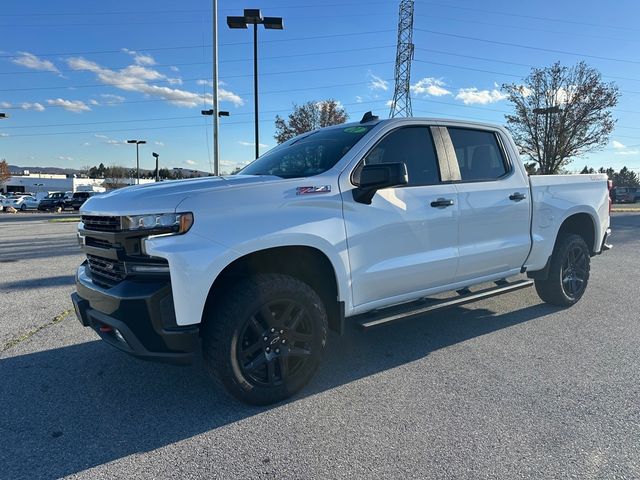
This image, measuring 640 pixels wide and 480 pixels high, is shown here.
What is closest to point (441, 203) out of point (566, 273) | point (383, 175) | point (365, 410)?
point (383, 175)

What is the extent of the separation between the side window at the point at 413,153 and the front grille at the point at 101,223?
6.57 ft

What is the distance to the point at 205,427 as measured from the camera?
298 centimetres

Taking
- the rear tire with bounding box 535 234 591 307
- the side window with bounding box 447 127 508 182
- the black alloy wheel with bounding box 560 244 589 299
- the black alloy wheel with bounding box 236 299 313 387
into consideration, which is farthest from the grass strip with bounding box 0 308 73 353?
the black alloy wheel with bounding box 560 244 589 299

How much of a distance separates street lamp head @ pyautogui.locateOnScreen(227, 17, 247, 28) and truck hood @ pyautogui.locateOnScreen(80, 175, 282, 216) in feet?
55.8

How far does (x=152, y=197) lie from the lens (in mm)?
2916

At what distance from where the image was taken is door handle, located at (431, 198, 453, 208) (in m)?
3.98

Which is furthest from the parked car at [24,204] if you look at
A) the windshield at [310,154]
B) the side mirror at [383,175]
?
the side mirror at [383,175]

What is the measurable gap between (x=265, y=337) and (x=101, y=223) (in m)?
1.34

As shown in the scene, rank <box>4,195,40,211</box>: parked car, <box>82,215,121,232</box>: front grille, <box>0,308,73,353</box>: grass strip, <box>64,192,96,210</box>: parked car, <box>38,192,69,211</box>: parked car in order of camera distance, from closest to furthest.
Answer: <box>82,215,121,232</box>: front grille < <box>0,308,73,353</box>: grass strip < <box>38,192,69,211</box>: parked car < <box>64,192,96,210</box>: parked car < <box>4,195,40,211</box>: parked car

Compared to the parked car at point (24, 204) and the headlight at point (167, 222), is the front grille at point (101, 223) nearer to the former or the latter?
the headlight at point (167, 222)

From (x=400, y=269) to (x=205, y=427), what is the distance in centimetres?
187

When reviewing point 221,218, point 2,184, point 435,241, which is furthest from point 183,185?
point 2,184

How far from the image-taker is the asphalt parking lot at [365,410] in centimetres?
256

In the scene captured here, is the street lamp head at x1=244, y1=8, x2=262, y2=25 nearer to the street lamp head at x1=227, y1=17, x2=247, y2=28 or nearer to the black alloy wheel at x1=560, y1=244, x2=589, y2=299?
the street lamp head at x1=227, y1=17, x2=247, y2=28
